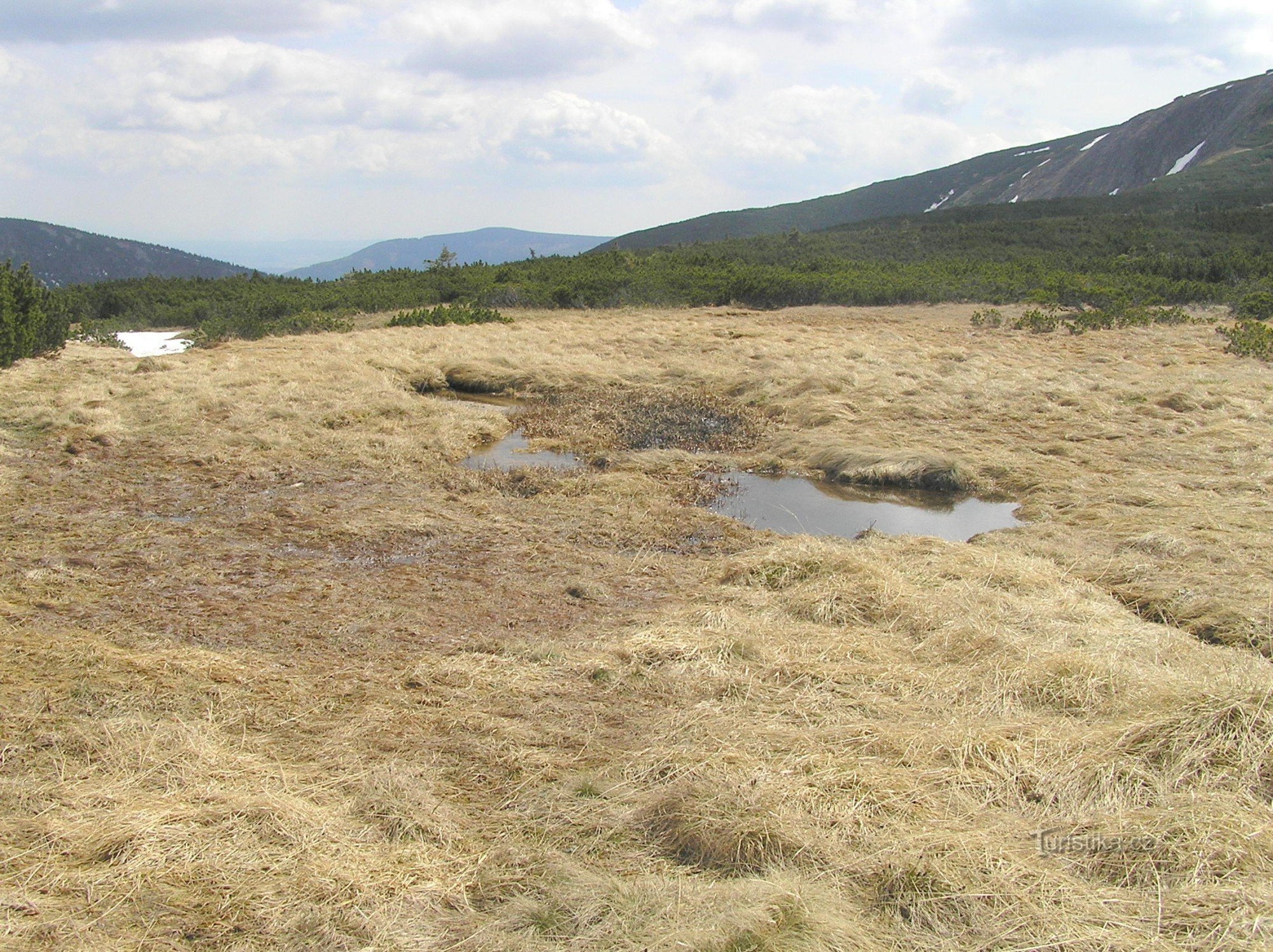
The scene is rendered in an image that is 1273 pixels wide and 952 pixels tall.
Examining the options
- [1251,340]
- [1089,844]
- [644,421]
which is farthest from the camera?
[1251,340]

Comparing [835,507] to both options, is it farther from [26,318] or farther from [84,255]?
[84,255]

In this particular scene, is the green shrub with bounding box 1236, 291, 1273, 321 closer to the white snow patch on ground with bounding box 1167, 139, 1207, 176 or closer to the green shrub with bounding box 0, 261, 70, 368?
the green shrub with bounding box 0, 261, 70, 368

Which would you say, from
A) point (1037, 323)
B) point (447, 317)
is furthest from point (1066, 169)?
point (447, 317)

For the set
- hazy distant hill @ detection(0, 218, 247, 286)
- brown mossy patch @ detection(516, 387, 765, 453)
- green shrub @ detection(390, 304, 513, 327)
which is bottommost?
brown mossy patch @ detection(516, 387, 765, 453)

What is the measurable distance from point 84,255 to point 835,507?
12553 cm

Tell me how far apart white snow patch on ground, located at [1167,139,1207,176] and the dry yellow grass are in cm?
8221

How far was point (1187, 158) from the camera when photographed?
256 feet

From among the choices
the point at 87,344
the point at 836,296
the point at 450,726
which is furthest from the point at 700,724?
the point at 836,296

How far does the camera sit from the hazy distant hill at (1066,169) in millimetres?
76188

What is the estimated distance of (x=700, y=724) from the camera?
430cm

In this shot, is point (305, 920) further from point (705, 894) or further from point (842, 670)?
point (842, 670)

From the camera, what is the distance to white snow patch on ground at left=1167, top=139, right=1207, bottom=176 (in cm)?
7694

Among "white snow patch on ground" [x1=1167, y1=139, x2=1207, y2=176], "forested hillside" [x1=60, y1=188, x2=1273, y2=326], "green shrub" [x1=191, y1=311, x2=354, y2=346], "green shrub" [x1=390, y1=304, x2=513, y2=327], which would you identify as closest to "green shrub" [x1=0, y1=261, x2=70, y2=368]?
"green shrub" [x1=191, y1=311, x2=354, y2=346]

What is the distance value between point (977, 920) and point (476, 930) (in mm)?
1638
